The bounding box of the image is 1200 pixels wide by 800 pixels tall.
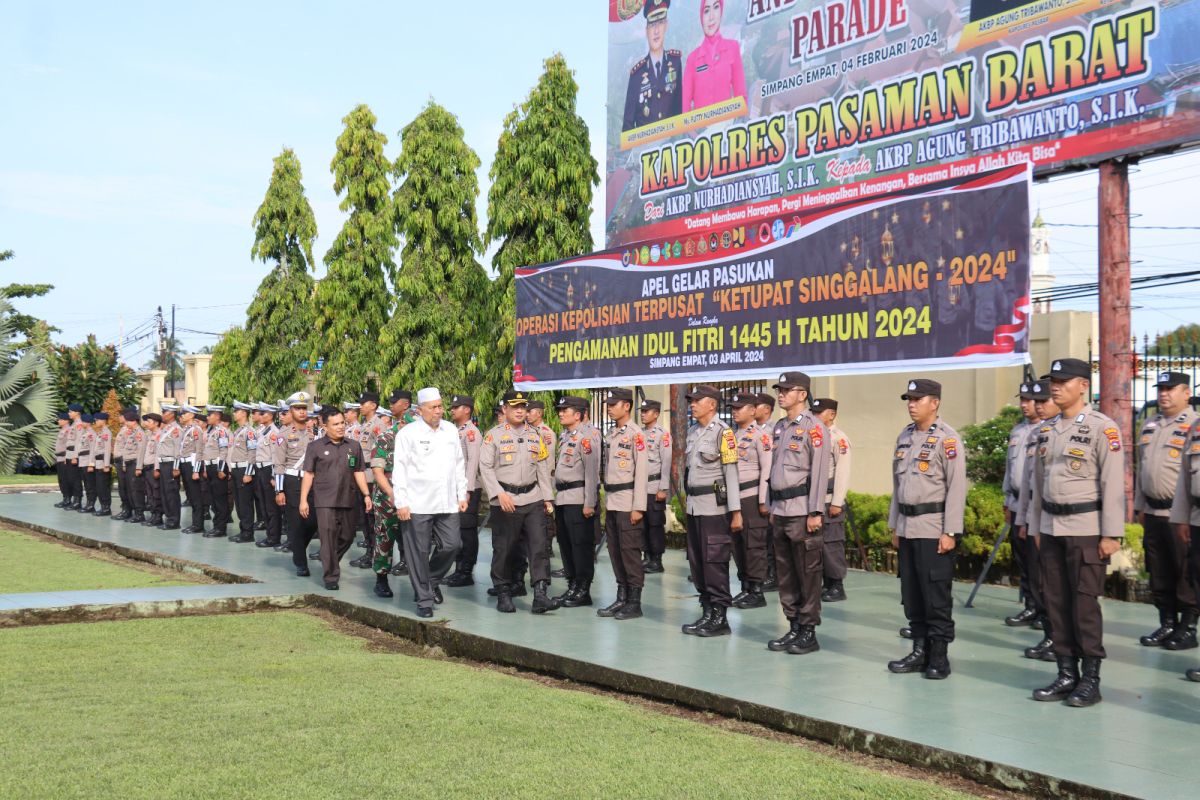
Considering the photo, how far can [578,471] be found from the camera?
31.8 ft

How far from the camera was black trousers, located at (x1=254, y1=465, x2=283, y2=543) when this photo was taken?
14625 mm

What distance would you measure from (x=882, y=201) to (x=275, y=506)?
27.8 feet

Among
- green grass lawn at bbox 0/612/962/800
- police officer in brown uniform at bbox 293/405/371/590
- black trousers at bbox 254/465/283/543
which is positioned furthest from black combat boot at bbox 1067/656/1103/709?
black trousers at bbox 254/465/283/543

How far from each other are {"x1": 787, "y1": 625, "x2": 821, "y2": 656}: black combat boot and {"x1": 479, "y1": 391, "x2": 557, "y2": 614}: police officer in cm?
243

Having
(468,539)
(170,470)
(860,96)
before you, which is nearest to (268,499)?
(170,470)

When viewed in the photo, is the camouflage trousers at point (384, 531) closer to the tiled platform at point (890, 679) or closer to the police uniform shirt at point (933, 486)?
the tiled platform at point (890, 679)

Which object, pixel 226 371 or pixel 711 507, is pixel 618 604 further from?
pixel 226 371

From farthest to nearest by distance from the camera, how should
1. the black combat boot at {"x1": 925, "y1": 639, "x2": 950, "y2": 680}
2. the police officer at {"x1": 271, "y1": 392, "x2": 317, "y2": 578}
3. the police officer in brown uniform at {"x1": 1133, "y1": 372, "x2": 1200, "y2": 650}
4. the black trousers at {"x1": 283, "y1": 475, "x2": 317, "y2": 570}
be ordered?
1. the police officer at {"x1": 271, "y1": 392, "x2": 317, "y2": 578}
2. the black trousers at {"x1": 283, "y1": 475, "x2": 317, "y2": 570}
3. the police officer in brown uniform at {"x1": 1133, "y1": 372, "x2": 1200, "y2": 650}
4. the black combat boot at {"x1": 925, "y1": 639, "x2": 950, "y2": 680}

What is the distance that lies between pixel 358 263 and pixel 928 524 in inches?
680

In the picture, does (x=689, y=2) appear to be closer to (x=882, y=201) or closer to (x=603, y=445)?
(x=882, y=201)

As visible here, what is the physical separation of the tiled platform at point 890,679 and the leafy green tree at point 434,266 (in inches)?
354

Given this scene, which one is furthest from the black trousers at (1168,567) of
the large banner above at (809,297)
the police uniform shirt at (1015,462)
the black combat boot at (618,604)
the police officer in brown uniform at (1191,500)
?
the black combat boot at (618,604)

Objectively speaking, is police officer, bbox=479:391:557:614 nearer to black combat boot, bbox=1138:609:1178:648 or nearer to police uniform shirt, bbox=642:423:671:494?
police uniform shirt, bbox=642:423:671:494

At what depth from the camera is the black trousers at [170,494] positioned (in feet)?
57.1
